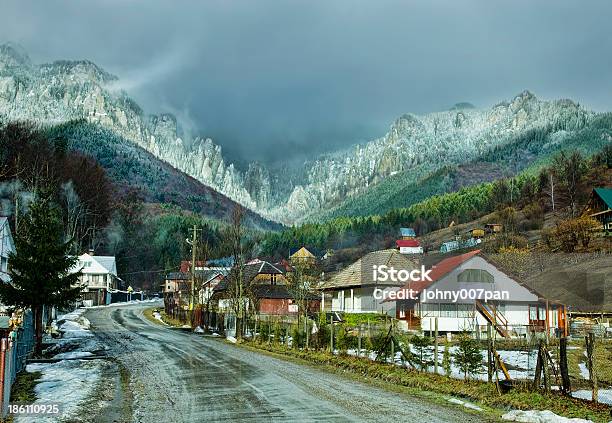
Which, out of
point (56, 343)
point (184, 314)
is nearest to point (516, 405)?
point (56, 343)

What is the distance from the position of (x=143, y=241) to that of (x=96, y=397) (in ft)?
379

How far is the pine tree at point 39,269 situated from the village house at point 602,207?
83.2 m

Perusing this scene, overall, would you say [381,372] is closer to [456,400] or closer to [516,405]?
[456,400]

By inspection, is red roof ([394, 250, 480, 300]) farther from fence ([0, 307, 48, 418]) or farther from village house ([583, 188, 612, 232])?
village house ([583, 188, 612, 232])

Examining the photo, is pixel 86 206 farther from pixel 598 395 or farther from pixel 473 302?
pixel 598 395

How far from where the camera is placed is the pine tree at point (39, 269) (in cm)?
2320

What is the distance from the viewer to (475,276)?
48.6m

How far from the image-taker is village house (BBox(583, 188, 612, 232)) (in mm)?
91375

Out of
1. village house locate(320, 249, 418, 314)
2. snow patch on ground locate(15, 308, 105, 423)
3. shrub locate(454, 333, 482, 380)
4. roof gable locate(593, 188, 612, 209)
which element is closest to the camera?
snow patch on ground locate(15, 308, 105, 423)

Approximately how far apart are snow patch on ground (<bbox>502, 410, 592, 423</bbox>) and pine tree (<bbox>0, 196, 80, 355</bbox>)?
18.0 metres

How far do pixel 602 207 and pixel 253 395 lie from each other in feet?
303

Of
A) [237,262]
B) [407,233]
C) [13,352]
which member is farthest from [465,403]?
[407,233]

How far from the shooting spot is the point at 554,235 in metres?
82.8

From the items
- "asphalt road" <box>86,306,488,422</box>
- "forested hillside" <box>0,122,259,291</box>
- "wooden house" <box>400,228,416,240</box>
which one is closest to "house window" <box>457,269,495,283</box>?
"forested hillside" <box>0,122,259,291</box>
